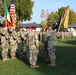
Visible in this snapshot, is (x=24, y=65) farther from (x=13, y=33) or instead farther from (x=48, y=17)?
(x=48, y=17)

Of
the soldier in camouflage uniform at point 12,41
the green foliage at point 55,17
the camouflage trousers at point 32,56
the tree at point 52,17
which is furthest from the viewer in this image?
the tree at point 52,17

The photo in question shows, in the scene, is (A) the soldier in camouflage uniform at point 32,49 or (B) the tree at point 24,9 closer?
(A) the soldier in camouflage uniform at point 32,49

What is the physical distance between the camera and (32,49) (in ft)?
46.8

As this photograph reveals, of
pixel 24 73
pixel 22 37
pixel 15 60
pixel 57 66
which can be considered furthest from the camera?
pixel 22 37

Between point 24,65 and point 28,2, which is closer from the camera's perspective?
point 24,65

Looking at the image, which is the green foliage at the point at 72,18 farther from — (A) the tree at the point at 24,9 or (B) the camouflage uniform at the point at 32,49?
(B) the camouflage uniform at the point at 32,49

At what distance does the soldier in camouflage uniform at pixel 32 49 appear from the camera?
46.5 feet

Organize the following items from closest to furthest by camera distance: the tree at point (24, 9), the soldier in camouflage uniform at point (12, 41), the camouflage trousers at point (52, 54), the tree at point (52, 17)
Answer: the camouflage trousers at point (52, 54), the soldier in camouflage uniform at point (12, 41), the tree at point (24, 9), the tree at point (52, 17)

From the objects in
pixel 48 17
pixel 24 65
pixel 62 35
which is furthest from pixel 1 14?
pixel 48 17

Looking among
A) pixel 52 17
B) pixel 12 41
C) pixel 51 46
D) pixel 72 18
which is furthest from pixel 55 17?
pixel 51 46

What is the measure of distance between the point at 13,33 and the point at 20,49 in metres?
1.60

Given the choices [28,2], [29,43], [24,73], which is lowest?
[24,73]

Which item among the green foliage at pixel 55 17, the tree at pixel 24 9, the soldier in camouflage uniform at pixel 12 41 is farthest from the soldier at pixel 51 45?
the green foliage at pixel 55 17

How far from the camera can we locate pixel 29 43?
14.3 m
